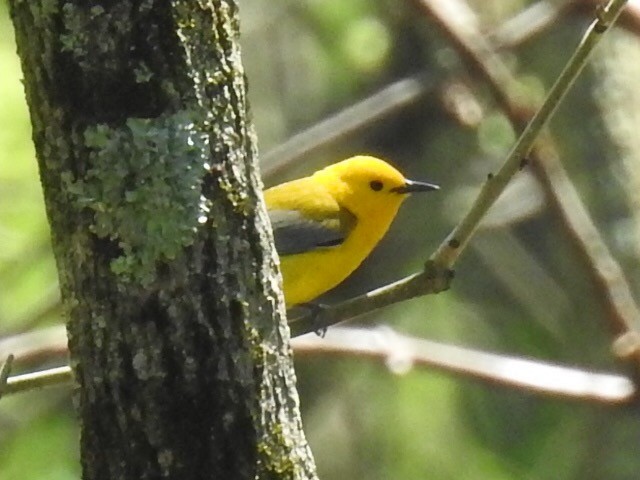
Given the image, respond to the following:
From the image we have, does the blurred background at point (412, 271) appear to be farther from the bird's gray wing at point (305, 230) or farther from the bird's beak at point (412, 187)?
the bird's gray wing at point (305, 230)

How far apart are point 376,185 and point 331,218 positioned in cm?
24

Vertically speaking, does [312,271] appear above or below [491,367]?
above

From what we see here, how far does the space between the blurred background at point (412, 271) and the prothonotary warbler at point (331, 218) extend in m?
0.51

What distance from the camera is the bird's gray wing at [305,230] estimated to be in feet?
16.4

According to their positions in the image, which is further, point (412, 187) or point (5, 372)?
point (412, 187)

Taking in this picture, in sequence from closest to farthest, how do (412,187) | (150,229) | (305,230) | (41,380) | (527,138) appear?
(150,229)
(527,138)
(41,380)
(305,230)
(412,187)

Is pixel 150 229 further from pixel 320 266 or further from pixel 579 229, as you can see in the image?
pixel 320 266

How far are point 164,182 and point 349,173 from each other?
3530 millimetres

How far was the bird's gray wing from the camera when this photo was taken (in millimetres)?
5008

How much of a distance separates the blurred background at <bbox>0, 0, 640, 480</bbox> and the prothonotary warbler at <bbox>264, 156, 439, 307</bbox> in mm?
514

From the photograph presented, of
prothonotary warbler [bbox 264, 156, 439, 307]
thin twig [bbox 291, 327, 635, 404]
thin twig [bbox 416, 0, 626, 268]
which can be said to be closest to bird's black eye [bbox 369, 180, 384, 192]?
prothonotary warbler [bbox 264, 156, 439, 307]

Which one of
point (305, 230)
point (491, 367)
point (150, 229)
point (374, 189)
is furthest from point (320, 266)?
point (150, 229)

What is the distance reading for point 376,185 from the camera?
17.4 ft

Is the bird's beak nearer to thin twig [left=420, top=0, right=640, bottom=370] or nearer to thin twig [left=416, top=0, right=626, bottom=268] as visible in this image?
thin twig [left=420, top=0, right=640, bottom=370]
